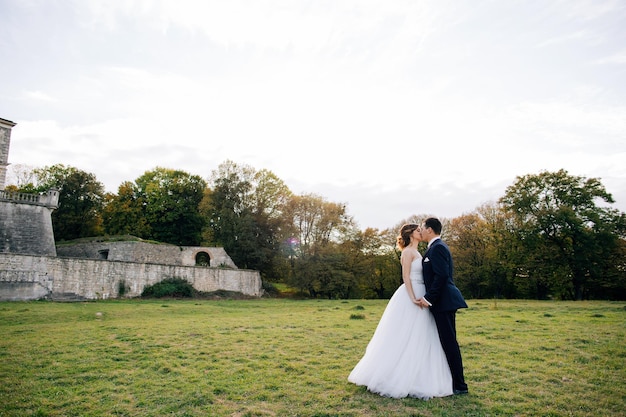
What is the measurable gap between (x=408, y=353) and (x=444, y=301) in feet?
3.07

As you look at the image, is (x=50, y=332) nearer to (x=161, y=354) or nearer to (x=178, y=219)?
(x=161, y=354)

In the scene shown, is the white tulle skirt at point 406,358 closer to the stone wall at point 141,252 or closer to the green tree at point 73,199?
the stone wall at point 141,252

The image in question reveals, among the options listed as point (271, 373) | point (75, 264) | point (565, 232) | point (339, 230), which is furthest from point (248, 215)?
point (271, 373)

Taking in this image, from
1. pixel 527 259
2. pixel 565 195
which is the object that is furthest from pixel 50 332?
pixel 565 195

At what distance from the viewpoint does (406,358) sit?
540cm

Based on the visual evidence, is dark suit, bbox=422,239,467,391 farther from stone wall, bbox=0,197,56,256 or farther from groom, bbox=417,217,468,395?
stone wall, bbox=0,197,56,256

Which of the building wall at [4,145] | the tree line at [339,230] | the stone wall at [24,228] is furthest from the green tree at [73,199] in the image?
the stone wall at [24,228]

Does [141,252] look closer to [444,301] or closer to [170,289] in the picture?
[170,289]

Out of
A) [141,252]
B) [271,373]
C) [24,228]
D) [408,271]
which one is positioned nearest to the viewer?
[408,271]

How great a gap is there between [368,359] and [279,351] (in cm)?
302

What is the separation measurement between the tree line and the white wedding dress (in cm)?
3246

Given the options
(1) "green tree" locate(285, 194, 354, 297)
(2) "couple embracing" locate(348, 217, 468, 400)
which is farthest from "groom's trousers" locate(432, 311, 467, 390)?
(1) "green tree" locate(285, 194, 354, 297)

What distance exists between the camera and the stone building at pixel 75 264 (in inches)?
895

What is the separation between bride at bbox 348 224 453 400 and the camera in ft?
17.1
